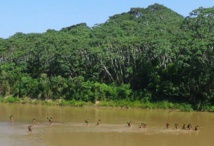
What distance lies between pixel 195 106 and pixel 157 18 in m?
46.3

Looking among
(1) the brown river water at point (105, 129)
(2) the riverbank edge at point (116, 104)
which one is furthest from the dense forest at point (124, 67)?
(1) the brown river water at point (105, 129)

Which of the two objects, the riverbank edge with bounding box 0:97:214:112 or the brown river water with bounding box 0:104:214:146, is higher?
the riverbank edge with bounding box 0:97:214:112

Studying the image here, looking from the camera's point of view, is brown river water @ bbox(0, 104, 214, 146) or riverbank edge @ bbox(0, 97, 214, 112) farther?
riverbank edge @ bbox(0, 97, 214, 112)

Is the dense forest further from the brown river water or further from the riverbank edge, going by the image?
the brown river water

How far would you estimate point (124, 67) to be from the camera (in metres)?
59.8

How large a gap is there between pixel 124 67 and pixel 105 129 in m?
24.6

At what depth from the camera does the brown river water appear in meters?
30.8

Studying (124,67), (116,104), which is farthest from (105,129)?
(124,67)

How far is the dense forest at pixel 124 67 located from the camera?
5100 cm

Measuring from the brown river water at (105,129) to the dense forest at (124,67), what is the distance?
4970 mm

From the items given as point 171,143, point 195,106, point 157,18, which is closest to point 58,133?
point 171,143

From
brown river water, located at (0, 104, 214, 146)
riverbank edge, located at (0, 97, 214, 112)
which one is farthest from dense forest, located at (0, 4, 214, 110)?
brown river water, located at (0, 104, 214, 146)

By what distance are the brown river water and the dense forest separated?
4.97 m

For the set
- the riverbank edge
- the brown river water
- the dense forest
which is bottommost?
the brown river water
